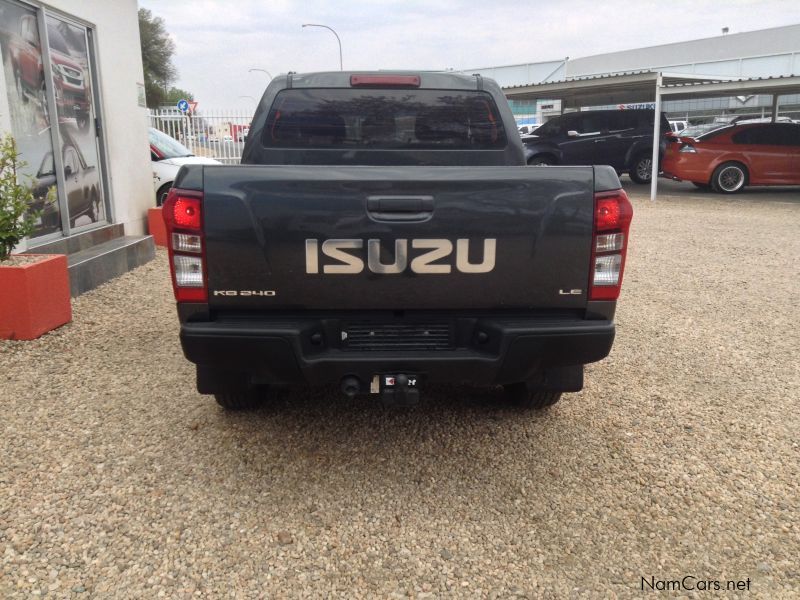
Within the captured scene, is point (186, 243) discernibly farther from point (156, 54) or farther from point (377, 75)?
point (156, 54)

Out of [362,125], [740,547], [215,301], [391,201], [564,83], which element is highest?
[564,83]

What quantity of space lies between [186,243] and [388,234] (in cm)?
82

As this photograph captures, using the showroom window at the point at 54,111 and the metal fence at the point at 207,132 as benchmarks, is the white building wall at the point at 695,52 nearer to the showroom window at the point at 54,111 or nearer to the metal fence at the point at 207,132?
the metal fence at the point at 207,132

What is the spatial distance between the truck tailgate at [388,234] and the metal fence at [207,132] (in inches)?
561

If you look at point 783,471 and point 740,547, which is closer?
point 740,547

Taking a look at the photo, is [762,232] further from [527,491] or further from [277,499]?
[277,499]

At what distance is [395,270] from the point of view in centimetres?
285

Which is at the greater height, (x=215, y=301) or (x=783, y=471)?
(x=215, y=301)

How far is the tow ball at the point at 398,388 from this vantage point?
295 centimetres

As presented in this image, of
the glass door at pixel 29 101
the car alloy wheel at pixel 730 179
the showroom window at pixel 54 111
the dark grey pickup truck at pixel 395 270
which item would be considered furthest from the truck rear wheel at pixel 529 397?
the car alloy wheel at pixel 730 179

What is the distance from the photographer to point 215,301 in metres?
2.88

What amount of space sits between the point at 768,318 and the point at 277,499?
490cm

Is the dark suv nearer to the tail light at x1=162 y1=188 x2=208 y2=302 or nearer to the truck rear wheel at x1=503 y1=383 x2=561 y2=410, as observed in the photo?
the truck rear wheel at x1=503 y1=383 x2=561 y2=410

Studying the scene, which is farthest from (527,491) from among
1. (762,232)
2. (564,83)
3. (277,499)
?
(564,83)
